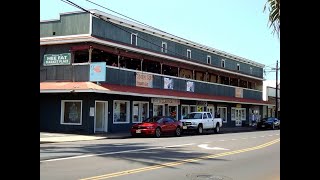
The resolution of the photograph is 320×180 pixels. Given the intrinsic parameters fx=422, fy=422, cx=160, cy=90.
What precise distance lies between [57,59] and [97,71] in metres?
3.87

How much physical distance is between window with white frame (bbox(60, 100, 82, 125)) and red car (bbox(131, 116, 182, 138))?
14.1ft

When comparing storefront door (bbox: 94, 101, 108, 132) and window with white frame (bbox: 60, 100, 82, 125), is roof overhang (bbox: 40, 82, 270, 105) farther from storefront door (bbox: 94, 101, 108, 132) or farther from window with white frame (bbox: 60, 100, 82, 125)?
storefront door (bbox: 94, 101, 108, 132)

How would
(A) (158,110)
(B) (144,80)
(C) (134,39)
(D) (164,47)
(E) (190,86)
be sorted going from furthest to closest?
(E) (190,86) → (D) (164,47) → (A) (158,110) → (C) (134,39) → (B) (144,80)

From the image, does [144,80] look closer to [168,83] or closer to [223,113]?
[168,83]

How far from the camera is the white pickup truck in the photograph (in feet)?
111

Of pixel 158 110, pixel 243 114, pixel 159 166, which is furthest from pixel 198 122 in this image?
pixel 243 114

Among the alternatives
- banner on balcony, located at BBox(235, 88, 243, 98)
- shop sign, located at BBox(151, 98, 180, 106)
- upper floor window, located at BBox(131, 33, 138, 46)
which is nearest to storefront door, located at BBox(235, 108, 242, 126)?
banner on balcony, located at BBox(235, 88, 243, 98)

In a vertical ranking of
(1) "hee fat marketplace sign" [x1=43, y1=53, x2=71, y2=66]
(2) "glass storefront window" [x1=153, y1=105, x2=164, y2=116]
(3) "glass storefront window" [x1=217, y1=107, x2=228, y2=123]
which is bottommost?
(3) "glass storefront window" [x1=217, y1=107, x2=228, y2=123]

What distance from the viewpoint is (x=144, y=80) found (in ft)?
114

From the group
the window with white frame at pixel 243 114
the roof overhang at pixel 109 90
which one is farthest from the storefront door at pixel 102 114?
the window with white frame at pixel 243 114

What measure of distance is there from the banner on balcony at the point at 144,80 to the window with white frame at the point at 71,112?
568 cm

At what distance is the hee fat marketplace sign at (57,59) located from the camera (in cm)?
3055

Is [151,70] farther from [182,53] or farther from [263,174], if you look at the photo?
[263,174]
